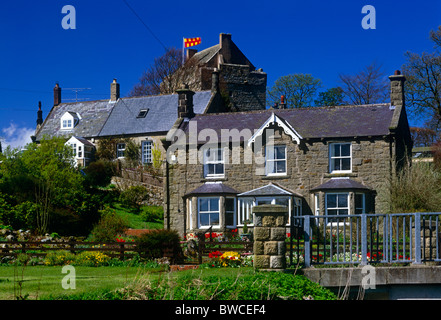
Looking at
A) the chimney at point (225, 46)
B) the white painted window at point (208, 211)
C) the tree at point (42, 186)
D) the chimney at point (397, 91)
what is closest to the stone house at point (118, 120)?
the tree at point (42, 186)

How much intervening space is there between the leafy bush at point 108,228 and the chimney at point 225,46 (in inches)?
1027

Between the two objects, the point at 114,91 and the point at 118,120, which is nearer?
the point at 118,120

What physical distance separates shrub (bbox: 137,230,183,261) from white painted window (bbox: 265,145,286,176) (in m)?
12.0

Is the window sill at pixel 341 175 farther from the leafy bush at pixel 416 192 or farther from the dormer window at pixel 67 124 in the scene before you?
the dormer window at pixel 67 124

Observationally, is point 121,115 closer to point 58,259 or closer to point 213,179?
point 213,179

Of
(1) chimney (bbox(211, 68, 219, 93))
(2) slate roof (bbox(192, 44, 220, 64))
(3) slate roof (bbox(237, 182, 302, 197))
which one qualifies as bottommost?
(3) slate roof (bbox(237, 182, 302, 197))

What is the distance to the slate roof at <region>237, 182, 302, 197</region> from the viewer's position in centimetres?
3316

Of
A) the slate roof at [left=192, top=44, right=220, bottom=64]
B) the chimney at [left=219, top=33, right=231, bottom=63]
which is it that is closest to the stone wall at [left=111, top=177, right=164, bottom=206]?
the slate roof at [left=192, top=44, right=220, bottom=64]

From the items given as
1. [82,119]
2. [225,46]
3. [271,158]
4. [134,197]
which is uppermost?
[225,46]

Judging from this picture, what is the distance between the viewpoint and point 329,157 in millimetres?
33750

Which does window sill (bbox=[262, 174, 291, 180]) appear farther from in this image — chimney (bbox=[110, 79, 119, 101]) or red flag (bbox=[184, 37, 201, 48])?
red flag (bbox=[184, 37, 201, 48])

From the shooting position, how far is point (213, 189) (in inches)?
1368

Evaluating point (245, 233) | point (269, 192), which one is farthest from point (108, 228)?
point (269, 192)

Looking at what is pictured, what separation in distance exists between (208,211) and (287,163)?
4844 millimetres
